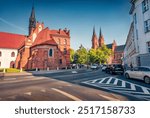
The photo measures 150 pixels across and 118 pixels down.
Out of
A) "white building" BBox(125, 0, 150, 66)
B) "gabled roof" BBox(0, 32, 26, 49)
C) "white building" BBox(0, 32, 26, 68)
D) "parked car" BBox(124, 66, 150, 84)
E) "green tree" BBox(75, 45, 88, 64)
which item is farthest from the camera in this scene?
"green tree" BBox(75, 45, 88, 64)

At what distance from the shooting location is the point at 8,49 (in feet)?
128

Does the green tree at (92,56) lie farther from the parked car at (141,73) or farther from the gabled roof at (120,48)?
the parked car at (141,73)

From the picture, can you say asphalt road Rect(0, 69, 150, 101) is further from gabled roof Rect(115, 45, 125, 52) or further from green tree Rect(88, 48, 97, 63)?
gabled roof Rect(115, 45, 125, 52)

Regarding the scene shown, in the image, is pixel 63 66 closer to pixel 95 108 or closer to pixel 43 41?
pixel 43 41

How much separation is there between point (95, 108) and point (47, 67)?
28772 millimetres

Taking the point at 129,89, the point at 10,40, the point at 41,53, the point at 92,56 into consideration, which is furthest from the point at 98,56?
the point at 129,89

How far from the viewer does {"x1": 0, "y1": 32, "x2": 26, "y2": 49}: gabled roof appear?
1539 inches

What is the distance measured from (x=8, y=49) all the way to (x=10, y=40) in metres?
4.13

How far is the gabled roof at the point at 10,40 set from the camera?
39.1 m

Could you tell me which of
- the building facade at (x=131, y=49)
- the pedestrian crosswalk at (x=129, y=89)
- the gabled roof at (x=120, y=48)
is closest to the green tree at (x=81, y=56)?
the building facade at (x=131, y=49)

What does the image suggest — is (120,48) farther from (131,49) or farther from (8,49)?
(8,49)

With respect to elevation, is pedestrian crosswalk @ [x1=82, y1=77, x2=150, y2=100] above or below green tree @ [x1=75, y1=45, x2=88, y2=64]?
below

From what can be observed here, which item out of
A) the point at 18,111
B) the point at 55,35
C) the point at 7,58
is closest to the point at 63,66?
the point at 55,35

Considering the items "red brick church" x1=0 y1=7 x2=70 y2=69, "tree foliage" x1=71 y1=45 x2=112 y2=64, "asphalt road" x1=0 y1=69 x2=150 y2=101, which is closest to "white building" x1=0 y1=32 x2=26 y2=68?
"red brick church" x1=0 y1=7 x2=70 y2=69
